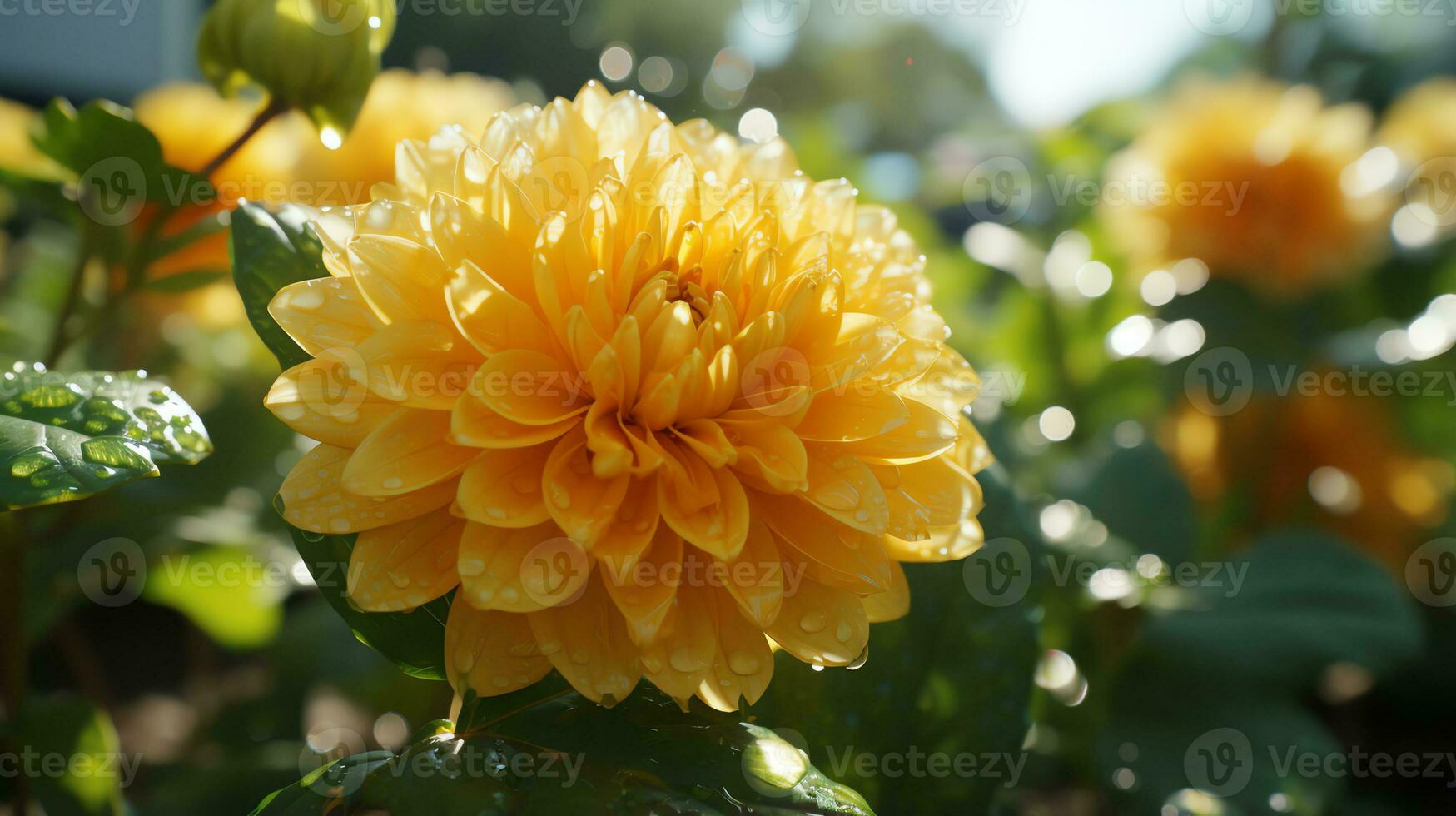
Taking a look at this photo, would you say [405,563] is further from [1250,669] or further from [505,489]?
[1250,669]

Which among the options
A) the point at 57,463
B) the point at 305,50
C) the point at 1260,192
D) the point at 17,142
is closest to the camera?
the point at 57,463

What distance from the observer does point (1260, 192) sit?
1.28 m

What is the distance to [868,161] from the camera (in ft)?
5.08

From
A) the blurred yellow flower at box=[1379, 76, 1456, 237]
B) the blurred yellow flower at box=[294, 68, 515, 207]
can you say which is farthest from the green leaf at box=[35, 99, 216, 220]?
the blurred yellow flower at box=[1379, 76, 1456, 237]

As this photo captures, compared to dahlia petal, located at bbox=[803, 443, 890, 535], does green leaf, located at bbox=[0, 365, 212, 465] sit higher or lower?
lower

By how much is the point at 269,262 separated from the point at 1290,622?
3.16ft

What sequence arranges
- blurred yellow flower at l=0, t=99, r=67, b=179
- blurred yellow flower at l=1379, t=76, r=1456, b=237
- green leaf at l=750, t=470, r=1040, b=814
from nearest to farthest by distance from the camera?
green leaf at l=750, t=470, r=1040, b=814 < blurred yellow flower at l=0, t=99, r=67, b=179 < blurred yellow flower at l=1379, t=76, r=1456, b=237

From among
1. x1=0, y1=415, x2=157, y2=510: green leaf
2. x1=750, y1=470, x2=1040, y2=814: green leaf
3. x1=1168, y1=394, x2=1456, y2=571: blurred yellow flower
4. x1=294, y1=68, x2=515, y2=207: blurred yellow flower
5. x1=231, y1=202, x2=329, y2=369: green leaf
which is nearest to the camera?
x1=0, y1=415, x2=157, y2=510: green leaf

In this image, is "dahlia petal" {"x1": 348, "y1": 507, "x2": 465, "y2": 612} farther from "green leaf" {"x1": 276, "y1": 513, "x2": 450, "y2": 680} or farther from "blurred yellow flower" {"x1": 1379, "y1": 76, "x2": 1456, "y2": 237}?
"blurred yellow flower" {"x1": 1379, "y1": 76, "x2": 1456, "y2": 237}

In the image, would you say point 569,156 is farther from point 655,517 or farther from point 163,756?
point 163,756

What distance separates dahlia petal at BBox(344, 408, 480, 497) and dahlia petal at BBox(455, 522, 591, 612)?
3 cm

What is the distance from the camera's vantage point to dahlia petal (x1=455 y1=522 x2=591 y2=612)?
0.36 meters

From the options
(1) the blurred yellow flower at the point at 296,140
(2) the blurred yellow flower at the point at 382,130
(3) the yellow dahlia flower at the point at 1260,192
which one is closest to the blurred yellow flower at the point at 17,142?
(1) the blurred yellow flower at the point at 296,140

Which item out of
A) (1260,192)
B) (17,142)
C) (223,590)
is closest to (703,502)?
(223,590)
